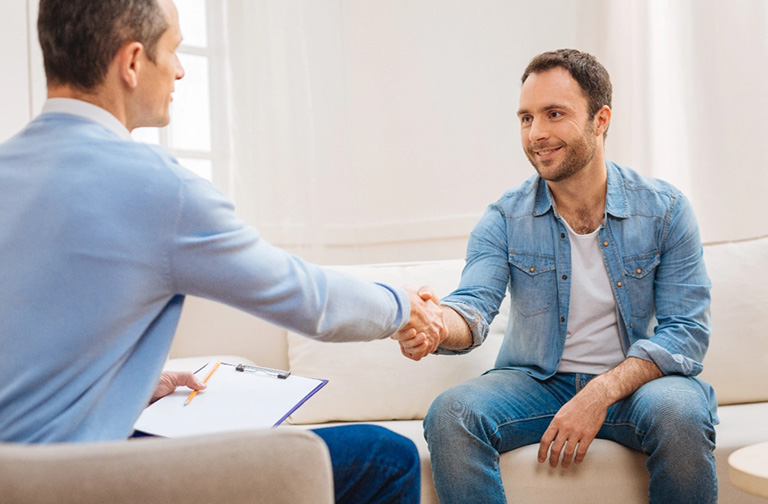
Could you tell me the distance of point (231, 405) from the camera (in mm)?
1367

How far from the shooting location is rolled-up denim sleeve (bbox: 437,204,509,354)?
1912 mm

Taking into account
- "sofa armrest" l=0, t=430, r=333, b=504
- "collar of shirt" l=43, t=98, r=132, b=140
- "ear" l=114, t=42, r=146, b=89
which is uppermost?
"ear" l=114, t=42, r=146, b=89

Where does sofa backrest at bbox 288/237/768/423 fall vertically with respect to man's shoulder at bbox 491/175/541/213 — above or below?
below

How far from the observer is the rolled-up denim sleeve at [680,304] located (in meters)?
1.82

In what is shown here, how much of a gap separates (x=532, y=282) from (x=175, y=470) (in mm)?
1407

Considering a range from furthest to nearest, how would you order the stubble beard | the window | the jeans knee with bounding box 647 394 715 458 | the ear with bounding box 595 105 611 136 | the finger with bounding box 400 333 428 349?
the window < the ear with bounding box 595 105 611 136 < the stubble beard < the finger with bounding box 400 333 428 349 < the jeans knee with bounding box 647 394 715 458

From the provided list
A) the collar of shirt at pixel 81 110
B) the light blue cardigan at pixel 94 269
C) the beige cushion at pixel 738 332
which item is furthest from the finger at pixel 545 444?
the collar of shirt at pixel 81 110

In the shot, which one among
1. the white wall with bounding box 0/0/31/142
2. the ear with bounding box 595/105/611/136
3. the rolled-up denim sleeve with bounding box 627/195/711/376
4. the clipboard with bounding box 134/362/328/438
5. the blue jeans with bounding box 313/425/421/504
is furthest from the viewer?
the white wall with bounding box 0/0/31/142

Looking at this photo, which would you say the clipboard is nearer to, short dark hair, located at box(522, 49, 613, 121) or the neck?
the neck

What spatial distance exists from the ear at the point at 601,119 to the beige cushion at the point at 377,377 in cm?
66

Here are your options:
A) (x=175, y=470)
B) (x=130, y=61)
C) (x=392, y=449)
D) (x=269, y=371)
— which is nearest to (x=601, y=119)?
(x=269, y=371)

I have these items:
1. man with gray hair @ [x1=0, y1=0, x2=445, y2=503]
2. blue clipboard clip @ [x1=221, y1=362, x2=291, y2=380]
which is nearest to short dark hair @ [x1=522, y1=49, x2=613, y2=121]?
blue clipboard clip @ [x1=221, y1=362, x2=291, y2=380]

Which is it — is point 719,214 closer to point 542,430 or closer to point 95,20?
point 542,430

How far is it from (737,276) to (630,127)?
1176mm
